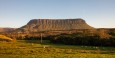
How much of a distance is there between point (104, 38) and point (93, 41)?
3.24 m

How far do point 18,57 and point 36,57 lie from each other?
2690 mm

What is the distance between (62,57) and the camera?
3909cm

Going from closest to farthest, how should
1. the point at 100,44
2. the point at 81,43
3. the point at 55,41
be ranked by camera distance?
the point at 100,44 → the point at 81,43 → the point at 55,41

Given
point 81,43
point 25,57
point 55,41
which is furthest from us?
point 55,41

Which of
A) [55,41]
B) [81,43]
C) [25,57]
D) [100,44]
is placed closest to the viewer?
[25,57]

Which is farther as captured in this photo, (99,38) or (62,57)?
(99,38)

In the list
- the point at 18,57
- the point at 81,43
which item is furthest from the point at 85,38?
the point at 18,57

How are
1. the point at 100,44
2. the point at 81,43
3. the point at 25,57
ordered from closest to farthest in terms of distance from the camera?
the point at 25,57
the point at 100,44
the point at 81,43

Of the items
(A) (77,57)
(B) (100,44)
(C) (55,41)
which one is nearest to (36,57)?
(A) (77,57)

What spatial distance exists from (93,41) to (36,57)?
37524mm

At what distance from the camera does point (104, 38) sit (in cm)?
7281

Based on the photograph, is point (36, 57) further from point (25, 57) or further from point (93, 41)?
point (93, 41)

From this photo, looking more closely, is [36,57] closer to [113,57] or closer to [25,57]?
[25,57]

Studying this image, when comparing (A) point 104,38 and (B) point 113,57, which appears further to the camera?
(A) point 104,38
